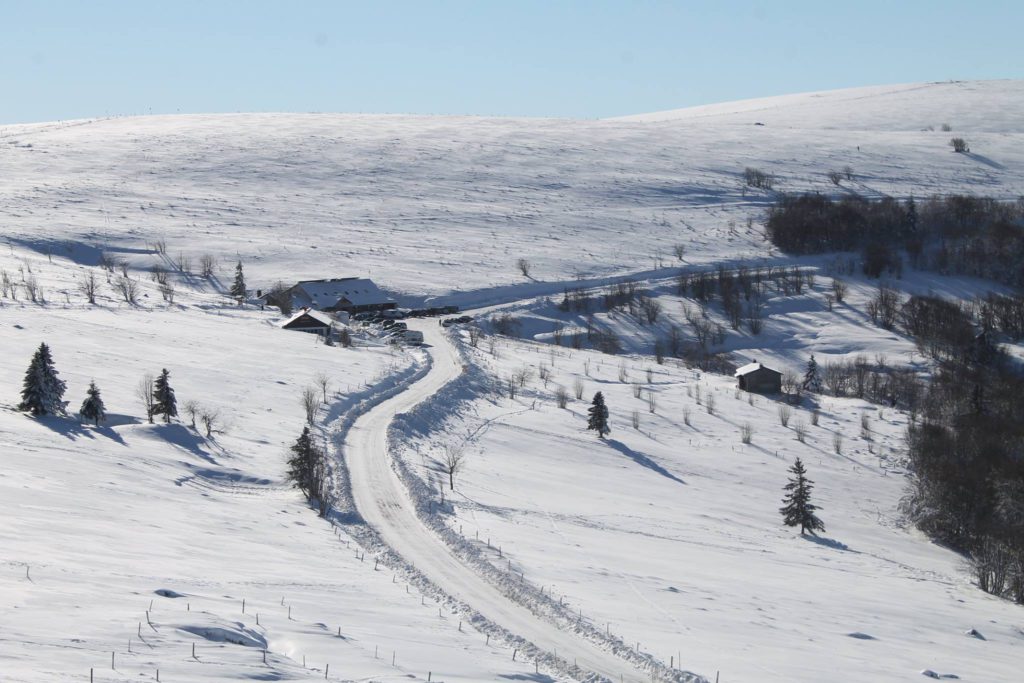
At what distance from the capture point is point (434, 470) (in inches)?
1357

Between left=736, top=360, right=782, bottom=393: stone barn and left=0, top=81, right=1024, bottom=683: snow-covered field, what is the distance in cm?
185

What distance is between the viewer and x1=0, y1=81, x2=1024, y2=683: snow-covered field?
57.8ft

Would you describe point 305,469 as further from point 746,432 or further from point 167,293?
point 167,293

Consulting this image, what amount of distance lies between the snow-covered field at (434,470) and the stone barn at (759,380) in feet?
6.07

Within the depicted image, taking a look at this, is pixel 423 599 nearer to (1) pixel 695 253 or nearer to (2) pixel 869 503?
(2) pixel 869 503

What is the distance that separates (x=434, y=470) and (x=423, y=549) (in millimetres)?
9051

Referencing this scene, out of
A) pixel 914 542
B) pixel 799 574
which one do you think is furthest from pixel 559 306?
pixel 799 574

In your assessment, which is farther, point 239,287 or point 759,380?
point 239,287

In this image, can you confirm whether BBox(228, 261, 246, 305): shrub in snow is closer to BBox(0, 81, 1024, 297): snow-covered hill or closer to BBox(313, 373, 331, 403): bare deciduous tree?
BBox(0, 81, 1024, 297): snow-covered hill

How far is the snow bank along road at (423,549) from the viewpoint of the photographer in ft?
64.1

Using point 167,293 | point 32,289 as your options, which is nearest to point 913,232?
point 167,293

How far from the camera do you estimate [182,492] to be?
26.6m

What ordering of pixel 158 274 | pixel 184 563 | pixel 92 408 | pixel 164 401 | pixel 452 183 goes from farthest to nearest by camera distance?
pixel 452 183 < pixel 158 274 < pixel 164 401 < pixel 92 408 < pixel 184 563

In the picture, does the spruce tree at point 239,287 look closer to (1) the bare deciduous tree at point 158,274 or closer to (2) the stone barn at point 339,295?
(2) the stone barn at point 339,295
